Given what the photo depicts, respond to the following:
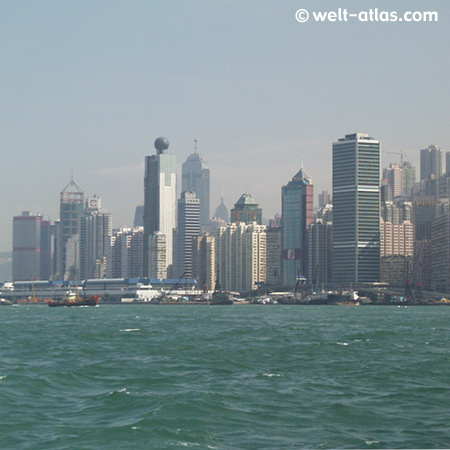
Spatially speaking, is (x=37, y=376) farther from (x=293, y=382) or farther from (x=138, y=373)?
(x=293, y=382)

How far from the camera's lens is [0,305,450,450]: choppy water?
117ft

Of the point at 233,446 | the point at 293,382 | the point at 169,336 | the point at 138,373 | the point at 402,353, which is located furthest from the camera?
the point at 169,336

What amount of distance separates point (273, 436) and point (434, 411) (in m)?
9.43

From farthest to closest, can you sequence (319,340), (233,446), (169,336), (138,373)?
(169,336), (319,340), (138,373), (233,446)

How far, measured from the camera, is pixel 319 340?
88250 mm

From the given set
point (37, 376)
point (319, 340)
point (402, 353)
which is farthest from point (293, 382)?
point (319, 340)


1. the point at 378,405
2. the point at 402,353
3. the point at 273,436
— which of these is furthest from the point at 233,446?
the point at 402,353

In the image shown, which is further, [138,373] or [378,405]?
[138,373]

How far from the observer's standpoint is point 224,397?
148ft

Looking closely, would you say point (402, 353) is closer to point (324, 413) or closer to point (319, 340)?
point (319, 340)

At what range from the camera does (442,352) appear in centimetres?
7288

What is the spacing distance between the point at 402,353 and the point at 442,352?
12.4 feet

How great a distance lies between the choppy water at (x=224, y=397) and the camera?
35.8 metres

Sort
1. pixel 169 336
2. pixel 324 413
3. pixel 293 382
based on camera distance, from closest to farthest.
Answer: pixel 324 413 → pixel 293 382 → pixel 169 336
